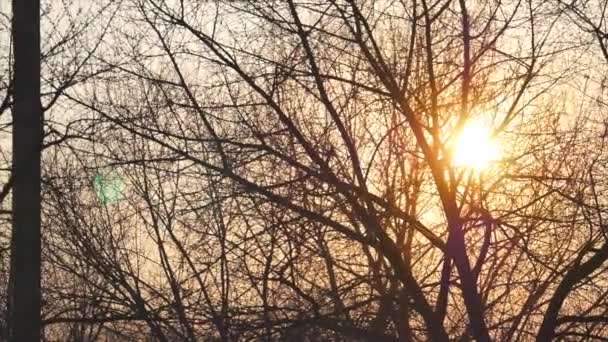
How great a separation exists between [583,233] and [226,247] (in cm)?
376

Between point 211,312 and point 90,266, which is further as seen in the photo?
point 90,266

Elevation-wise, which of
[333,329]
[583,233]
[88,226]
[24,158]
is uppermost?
[88,226]

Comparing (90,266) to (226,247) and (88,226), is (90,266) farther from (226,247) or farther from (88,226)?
(226,247)

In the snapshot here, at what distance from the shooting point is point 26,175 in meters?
9.32

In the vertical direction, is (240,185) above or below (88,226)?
below

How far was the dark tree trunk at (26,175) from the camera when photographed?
9.05m

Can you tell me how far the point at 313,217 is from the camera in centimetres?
817

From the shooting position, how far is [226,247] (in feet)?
28.3

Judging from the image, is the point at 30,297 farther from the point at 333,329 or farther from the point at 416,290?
Result: the point at 416,290

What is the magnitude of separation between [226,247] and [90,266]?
4.75 metres

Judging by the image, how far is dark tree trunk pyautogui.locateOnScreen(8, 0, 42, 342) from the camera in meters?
9.05

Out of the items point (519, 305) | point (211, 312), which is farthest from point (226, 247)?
point (519, 305)

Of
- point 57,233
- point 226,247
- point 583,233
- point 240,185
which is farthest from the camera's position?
point 57,233

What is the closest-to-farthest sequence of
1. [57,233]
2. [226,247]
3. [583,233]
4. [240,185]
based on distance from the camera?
[240,185] → [226,247] → [583,233] → [57,233]
